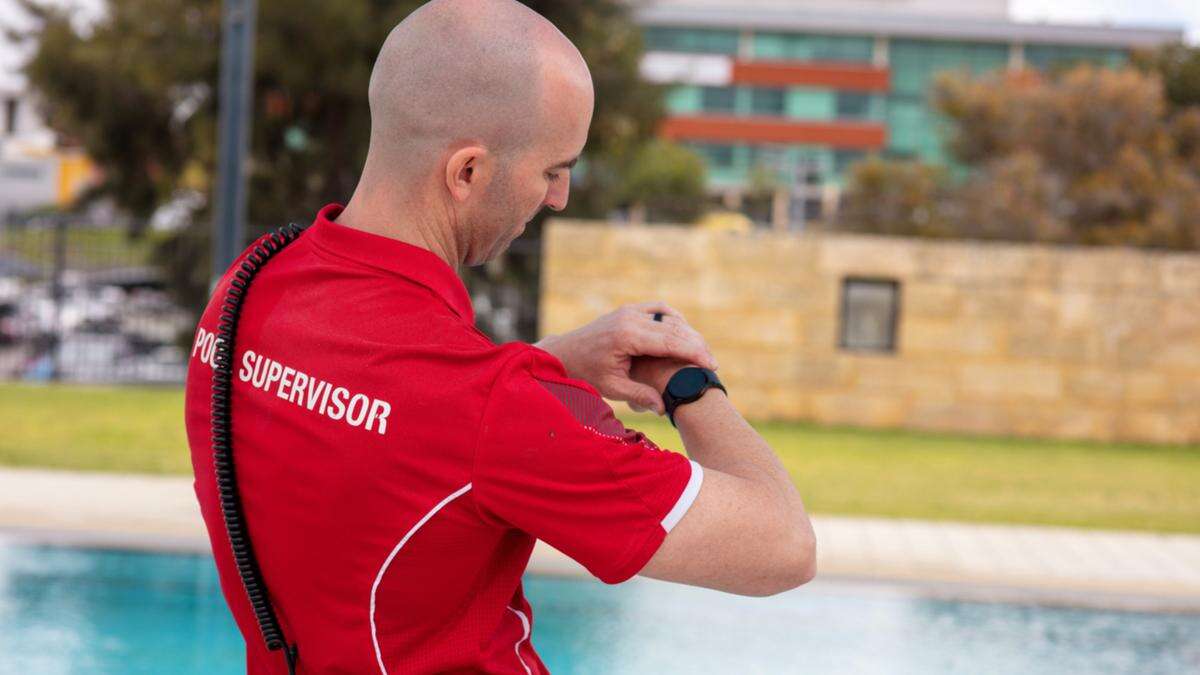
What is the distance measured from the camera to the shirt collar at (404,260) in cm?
156

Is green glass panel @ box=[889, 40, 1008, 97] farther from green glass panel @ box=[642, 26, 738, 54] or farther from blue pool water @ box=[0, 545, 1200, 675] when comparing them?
blue pool water @ box=[0, 545, 1200, 675]

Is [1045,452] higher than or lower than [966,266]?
lower

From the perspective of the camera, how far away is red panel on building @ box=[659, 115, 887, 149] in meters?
73.4

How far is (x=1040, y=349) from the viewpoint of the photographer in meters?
15.1

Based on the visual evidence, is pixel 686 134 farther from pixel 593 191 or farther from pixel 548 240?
pixel 548 240

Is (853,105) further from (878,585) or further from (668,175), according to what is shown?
(878,585)

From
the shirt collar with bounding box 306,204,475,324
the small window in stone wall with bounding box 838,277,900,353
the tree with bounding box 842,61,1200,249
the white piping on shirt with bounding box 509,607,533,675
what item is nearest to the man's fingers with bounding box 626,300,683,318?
the shirt collar with bounding box 306,204,475,324

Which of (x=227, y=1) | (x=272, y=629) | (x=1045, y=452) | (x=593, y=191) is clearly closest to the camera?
(x=272, y=629)

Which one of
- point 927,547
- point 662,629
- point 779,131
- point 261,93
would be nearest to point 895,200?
point 261,93

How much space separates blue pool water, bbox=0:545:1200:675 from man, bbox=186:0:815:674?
17.4ft

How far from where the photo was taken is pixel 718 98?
245 feet

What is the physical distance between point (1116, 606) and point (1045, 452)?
20.4 feet

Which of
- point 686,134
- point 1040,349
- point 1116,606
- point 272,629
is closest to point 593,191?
point 1040,349

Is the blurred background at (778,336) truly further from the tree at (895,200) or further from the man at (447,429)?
the man at (447,429)
